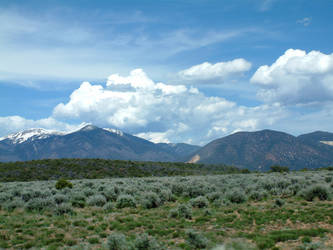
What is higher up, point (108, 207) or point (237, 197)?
point (237, 197)

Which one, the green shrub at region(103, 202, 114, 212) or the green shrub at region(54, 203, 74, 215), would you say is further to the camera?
the green shrub at region(103, 202, 114, 212)

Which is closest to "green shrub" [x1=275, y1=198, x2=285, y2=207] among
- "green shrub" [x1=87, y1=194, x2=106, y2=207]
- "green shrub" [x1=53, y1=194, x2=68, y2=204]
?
"green shrub" [x1=87, y1=194, x2=106, y2=207]

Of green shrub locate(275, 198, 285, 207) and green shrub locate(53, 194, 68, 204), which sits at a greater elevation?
green shrub locate(275, 198, 285, 207)

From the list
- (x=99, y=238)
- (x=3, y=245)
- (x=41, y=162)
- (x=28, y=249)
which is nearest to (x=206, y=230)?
(x=99, y=238)

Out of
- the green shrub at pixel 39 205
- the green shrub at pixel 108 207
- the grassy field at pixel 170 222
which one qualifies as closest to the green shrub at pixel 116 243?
the grassy field at pixel 170 222

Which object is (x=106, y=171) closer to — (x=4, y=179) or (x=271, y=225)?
(x=4, y=179)

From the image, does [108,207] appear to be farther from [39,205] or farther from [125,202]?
[39,205]

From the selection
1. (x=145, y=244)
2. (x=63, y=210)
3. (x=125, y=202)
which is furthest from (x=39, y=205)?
(x=145, y=244)

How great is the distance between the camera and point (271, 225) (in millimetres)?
12164

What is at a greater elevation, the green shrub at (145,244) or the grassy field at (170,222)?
the green shrub at (145,244)

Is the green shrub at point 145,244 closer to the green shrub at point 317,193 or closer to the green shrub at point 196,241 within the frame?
the green shrub at point 196,241

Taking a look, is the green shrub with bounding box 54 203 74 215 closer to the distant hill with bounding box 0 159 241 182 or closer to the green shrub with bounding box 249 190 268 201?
the green shrub with bounding box 249 190 268 201

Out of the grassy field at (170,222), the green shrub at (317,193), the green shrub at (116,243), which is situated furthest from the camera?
the green shrub at (317,193)

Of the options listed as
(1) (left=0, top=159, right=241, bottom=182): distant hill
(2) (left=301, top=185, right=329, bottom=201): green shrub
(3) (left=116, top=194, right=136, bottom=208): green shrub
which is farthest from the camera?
(1) (left=0, top=159, right=241, bottom=182): distant hill
